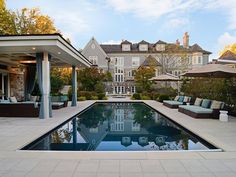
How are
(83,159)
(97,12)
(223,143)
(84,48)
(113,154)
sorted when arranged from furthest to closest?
(84,48) < (97,12) < (223,143) < (113,154) < (83,159)

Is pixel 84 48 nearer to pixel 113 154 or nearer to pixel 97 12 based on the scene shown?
pixel 97 12

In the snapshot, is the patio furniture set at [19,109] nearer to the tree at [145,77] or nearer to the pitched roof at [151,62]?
the tree at [145,77]

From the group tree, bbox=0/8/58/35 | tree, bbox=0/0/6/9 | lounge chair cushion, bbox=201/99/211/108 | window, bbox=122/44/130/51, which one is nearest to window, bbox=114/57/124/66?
window, bbox=122/44/130/51

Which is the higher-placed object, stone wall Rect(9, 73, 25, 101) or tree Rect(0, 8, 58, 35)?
tree Rect(0, 8, 58, 35)

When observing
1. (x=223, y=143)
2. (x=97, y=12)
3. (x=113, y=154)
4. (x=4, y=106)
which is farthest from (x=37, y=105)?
(x=97, y=12)

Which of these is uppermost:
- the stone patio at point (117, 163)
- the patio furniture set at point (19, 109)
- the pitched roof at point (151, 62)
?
the pitched roof at point (151, 62)

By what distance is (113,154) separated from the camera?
5.67 m

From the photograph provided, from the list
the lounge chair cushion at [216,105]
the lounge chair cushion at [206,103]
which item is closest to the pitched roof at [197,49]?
the lounge chair cushion at [206,103]

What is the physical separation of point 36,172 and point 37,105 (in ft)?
27.1

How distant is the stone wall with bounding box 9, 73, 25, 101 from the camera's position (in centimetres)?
2002

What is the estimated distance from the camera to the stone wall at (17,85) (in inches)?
788

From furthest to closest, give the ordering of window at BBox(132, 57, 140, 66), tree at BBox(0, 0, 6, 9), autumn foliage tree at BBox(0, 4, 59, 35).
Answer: window at BBox(132, 57, 140, 66)
autumn foliage tree at BBox(0, 4, 59, 35)
tree at BBox(0, 0, 6, 9)

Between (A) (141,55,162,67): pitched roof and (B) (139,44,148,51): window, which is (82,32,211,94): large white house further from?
(A) (141,55,162,67): pitched roof

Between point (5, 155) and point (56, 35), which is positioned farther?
point (56, 35)
